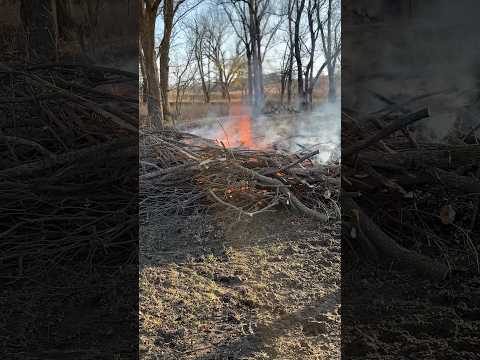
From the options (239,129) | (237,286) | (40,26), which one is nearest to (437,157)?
(239,129)

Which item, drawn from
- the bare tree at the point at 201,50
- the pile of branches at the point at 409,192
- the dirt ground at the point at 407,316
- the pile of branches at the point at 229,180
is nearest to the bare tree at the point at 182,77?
the bare tree at the point at 201,50

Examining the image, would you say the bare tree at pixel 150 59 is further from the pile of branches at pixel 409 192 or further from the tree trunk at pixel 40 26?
the pile of branches at pixel 409 192

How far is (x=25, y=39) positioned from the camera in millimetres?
1650

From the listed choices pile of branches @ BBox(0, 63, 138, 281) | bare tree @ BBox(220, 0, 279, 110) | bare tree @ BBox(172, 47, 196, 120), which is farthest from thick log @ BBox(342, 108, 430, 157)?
pile of branches @ BBox(0, 63, 138, 281)

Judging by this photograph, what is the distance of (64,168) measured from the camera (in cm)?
166

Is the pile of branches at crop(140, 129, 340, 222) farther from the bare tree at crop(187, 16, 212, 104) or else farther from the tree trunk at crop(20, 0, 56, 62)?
the tree trunk at crop(20, 0, 56, 62)

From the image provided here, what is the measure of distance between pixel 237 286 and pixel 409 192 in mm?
788

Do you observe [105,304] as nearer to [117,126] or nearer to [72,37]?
[117,126]

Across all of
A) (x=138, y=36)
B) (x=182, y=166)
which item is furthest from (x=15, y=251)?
(x=138, y=36)

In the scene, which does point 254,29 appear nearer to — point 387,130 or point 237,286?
point 387,130

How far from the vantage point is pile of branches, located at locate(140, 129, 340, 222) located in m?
1.67

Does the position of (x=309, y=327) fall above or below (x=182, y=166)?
below

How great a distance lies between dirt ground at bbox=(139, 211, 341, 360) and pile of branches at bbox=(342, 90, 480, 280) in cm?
19

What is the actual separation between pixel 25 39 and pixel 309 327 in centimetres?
160
